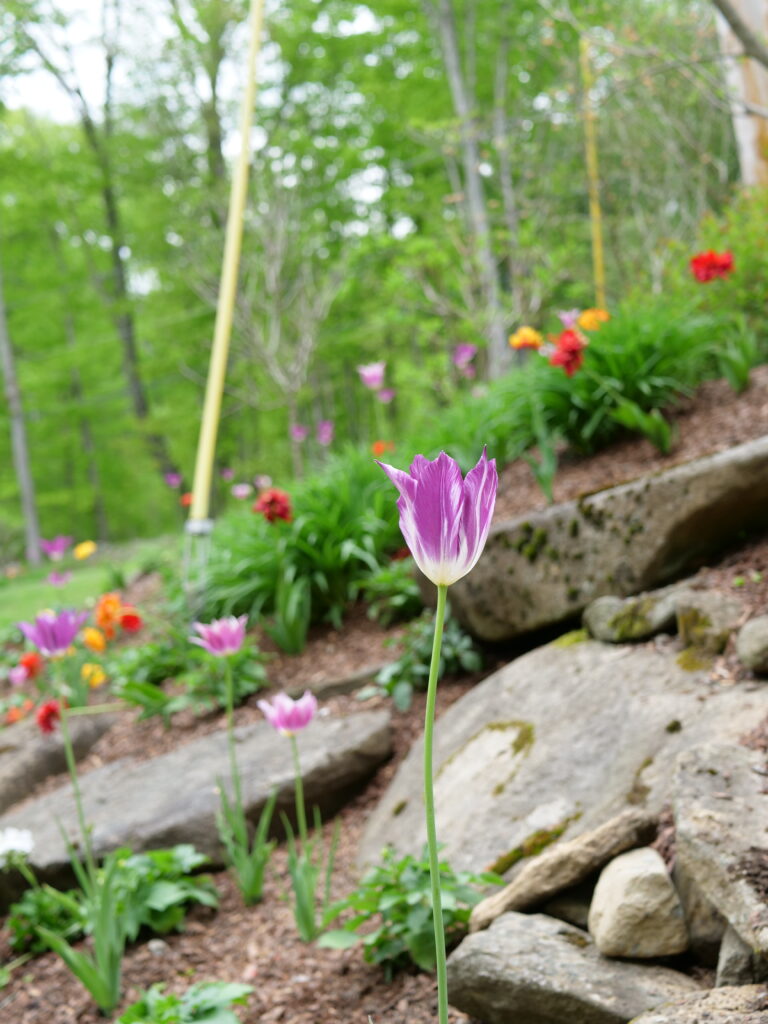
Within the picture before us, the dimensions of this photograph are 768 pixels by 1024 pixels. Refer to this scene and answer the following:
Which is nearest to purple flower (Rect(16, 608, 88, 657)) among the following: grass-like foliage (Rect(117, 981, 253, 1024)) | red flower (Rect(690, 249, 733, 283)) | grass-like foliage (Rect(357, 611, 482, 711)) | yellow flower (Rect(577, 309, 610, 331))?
grass-like foliage (Rect(117, 981, 253, 1024))

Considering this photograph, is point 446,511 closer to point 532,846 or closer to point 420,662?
A: point 532,846

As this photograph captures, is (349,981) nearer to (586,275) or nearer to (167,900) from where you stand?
(167,900)

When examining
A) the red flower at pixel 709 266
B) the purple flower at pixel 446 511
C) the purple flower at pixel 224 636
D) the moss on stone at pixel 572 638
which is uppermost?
the red flower at pixel 709 266

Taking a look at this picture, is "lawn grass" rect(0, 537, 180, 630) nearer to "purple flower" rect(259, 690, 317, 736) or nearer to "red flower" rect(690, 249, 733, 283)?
"purple flower" rect(259, 690, 317, 736)

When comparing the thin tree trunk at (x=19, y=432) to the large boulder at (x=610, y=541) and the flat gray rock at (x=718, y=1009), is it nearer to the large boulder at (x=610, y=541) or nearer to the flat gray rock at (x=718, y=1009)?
the large boulder at (x=610, y=541)

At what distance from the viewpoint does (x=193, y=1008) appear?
173 centimetres

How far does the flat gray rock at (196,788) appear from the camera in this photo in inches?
116

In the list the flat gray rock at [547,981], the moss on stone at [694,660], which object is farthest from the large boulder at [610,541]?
the flat gray rock at [547,981]

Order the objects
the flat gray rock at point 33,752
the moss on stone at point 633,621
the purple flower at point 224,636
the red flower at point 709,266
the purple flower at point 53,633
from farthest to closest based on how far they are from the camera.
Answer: the red flower at point 709,266 < the flat gray rock at point 33,752 < the moss on stone at point 633,621 < the purple flower at point 224,636 < the purple flower at point 53,633

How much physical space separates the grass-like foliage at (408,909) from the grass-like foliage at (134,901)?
2.36 feet

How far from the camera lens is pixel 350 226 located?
1588 cm

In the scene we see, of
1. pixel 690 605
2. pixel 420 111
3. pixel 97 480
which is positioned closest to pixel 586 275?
pixel 420 111

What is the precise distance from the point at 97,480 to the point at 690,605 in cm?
2165

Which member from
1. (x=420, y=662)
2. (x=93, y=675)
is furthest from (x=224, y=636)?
(x=93, y=675)
